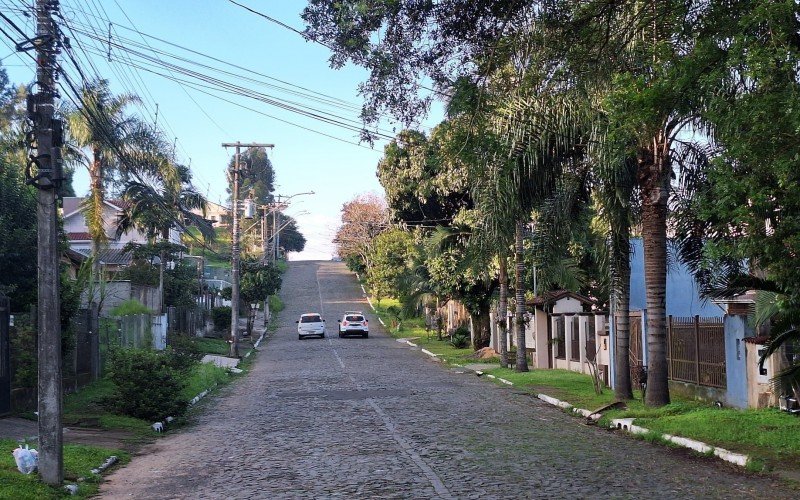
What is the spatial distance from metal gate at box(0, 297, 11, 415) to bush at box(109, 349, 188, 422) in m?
1.99

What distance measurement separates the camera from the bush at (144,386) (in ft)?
56.5

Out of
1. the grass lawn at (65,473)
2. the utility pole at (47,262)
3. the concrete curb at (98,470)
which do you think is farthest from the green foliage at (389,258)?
the utility pole at (47,262)

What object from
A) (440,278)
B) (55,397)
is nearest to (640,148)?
(55,397)

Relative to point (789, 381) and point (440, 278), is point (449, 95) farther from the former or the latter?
point (440, 278)

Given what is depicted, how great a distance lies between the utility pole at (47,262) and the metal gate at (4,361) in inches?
232

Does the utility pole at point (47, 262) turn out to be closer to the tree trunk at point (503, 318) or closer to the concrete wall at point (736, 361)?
the concrete wall at point (736, 361)

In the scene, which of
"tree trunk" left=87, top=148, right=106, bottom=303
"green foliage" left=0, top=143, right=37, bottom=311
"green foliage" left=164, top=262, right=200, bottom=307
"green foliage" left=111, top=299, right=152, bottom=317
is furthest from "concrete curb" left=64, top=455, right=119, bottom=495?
"green foliage" left=164, top=262, right=200, bottom=307

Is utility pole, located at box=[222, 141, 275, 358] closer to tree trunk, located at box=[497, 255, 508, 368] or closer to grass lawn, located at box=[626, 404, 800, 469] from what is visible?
tree trunk, located at box=[497, 255, 508, 368]

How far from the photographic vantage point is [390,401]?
65.5ft

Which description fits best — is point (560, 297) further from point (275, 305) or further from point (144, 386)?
point (275, 305)

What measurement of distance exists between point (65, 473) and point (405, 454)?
4.32 meters

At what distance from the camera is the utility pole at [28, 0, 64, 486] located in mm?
10461

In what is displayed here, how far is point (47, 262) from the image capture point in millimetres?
10727

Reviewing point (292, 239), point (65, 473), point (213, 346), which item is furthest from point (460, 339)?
point (292, 239)
